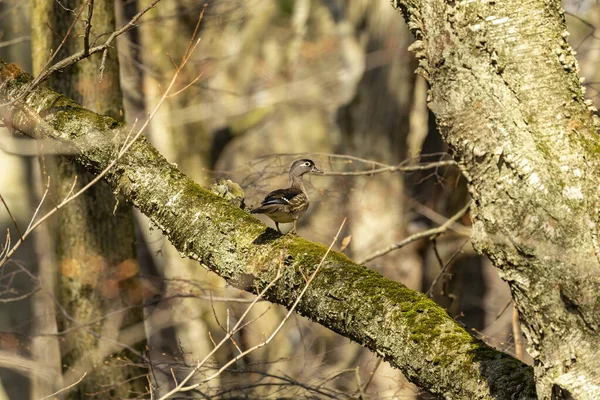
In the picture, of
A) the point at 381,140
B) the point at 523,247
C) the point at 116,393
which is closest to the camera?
the point at 523,247

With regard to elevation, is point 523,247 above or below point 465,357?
above

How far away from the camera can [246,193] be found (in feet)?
17.2

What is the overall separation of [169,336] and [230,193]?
31.0 feet

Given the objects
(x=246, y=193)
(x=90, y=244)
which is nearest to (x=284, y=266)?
(x=246, y=193)

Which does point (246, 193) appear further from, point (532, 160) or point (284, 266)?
point (532, 160)

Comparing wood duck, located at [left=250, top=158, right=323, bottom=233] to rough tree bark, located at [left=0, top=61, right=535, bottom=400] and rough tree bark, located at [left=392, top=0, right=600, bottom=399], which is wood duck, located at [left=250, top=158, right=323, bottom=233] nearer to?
rough tree bark, located at [left=0, top=61, right=535, bottom=400]

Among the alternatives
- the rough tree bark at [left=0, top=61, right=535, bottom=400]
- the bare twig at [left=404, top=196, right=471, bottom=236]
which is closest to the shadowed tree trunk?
the rough tree bark at [left=0, top=61, right=535, bottom=400]

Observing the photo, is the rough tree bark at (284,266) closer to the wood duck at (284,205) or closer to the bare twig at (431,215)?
the wood duck at (284,205)

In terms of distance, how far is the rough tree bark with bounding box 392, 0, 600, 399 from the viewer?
7.42 ft

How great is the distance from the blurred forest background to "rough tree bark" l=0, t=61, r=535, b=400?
24 centimetres

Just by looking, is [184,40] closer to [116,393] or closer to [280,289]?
[116,393]

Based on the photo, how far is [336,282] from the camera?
9.64 feet

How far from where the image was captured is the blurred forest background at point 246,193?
493 cm

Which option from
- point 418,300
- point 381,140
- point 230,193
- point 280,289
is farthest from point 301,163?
point 381,140
